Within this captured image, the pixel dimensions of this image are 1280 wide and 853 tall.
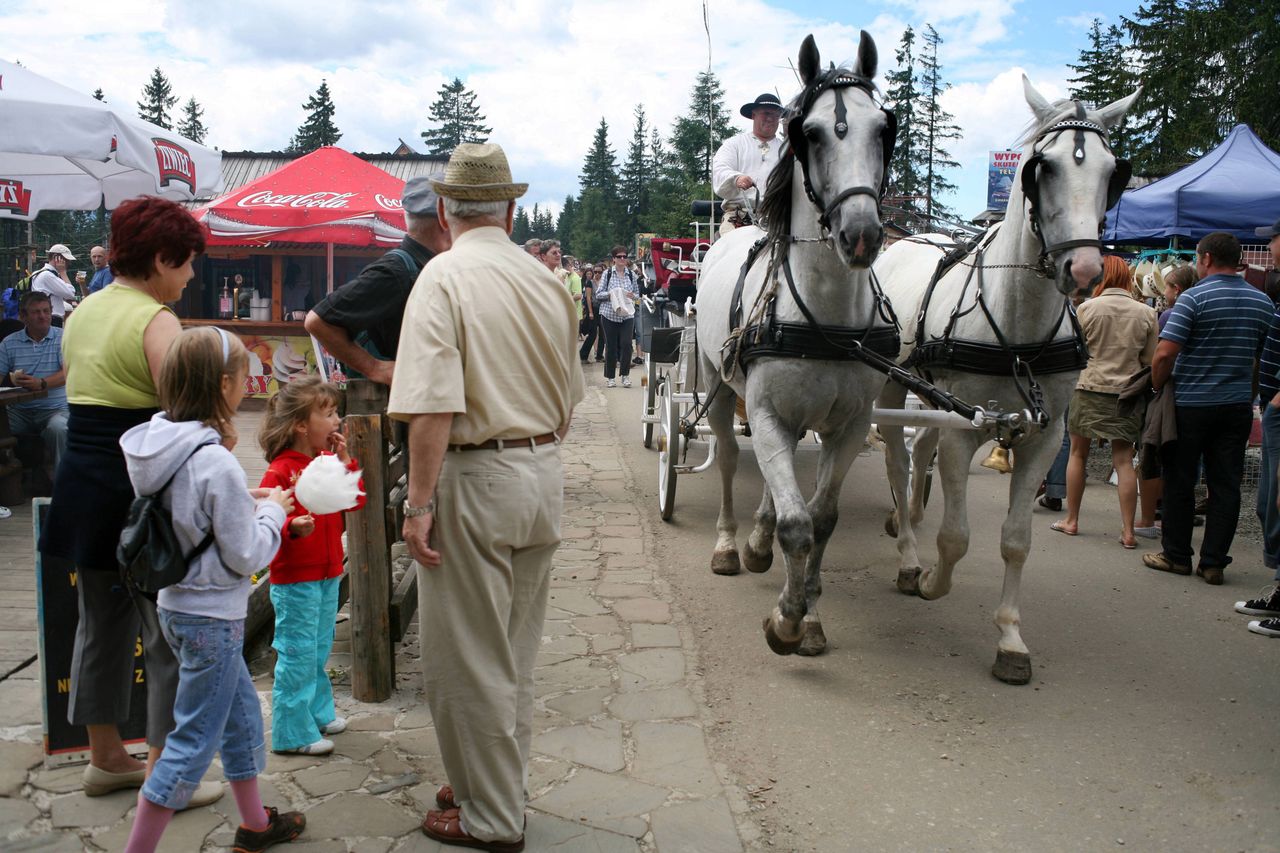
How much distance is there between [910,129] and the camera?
45.7 m

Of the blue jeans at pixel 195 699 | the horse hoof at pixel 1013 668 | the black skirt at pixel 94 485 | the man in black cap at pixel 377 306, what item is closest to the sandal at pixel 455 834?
the blue jeans at pixel 195 699

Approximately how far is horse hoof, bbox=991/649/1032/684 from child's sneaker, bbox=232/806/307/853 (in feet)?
10.0

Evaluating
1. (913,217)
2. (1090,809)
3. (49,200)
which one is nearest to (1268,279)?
(913,217)

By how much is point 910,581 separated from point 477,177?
396cm

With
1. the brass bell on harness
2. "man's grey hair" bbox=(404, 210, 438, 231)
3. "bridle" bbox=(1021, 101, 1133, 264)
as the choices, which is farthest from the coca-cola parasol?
"bridle" bbox=(1021, 101, 1133, 264)

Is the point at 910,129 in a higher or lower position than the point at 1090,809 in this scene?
higher

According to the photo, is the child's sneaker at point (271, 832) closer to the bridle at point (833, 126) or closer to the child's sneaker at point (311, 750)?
the child's sneaker at point (311, 750)

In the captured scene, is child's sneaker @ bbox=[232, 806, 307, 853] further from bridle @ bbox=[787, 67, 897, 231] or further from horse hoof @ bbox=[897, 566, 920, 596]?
horse hoof @ bbox=[897, 566, 920, 596]

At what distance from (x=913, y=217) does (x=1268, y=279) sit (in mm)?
4313

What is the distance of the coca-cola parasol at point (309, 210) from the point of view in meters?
11.2

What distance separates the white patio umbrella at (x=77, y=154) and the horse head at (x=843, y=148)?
4532mm

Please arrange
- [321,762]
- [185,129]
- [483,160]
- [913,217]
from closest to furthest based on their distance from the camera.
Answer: [483,160] → [321,762] → [913,217] → [185,129]

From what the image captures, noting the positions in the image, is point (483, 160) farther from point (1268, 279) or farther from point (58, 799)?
point (1268, 279)

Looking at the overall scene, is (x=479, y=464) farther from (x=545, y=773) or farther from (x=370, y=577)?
(x=370, y=577)
